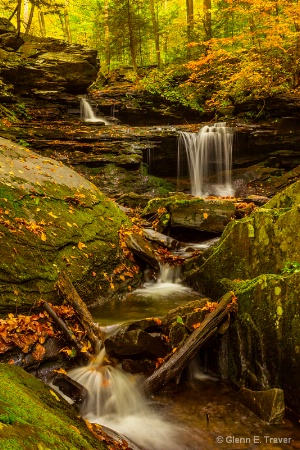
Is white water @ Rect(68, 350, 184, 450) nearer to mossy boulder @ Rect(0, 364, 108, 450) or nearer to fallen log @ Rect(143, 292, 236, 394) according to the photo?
fallen log @ Rect(143, 292, 236, 394)

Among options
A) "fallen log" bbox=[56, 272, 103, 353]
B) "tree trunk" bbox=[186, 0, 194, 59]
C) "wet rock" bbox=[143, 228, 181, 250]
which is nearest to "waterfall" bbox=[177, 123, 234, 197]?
"wet rock" bbox=[143, 228, 181, 250]

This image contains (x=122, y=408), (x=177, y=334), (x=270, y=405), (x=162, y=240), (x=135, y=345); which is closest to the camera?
(x=270, y=405)

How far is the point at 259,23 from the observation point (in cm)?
1728

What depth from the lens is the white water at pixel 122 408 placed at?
3.65m

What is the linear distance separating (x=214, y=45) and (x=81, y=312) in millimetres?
17720

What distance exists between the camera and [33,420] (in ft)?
6.53

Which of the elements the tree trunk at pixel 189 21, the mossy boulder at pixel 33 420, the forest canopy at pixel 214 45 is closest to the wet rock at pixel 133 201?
Result: the forest canopy at pixel 214 45

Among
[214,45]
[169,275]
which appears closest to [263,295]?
[169,275]

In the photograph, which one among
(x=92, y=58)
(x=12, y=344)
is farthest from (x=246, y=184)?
(x=12, y=344)

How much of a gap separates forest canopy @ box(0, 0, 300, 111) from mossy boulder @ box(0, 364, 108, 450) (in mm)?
15076

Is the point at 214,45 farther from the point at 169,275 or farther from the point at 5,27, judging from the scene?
the point at 169,275

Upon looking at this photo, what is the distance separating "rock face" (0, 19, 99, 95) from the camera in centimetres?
1565

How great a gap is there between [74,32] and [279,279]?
3220cm

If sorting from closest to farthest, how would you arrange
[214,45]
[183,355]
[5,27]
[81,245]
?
[183,355]
[81,245]
[5,27]
[214,45]
